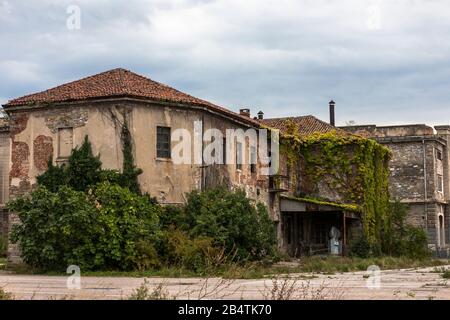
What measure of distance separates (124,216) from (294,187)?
53.9 ft

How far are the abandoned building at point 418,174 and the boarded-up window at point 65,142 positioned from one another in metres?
29.3

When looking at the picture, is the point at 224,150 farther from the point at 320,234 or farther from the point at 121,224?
the point at 320,234

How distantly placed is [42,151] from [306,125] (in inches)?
815

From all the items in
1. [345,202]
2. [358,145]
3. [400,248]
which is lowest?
[400,248]

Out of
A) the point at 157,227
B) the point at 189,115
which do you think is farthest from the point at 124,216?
the point at 189,115

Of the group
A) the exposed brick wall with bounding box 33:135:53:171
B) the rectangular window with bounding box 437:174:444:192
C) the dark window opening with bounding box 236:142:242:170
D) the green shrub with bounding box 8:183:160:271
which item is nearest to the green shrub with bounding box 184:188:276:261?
the green shrub with bounding box 8:183:160:271

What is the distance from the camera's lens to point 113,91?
2825 cm

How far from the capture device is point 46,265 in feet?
80.9

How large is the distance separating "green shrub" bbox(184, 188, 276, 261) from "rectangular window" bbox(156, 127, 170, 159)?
204cm

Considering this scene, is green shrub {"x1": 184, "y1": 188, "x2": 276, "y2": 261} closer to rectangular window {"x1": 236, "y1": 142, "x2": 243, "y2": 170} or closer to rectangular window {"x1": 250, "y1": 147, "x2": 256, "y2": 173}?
rectangular window {"x1": 236, "y1": 142, "x2": 243, "y2": 170}

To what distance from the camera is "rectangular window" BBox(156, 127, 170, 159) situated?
28.7 metres
